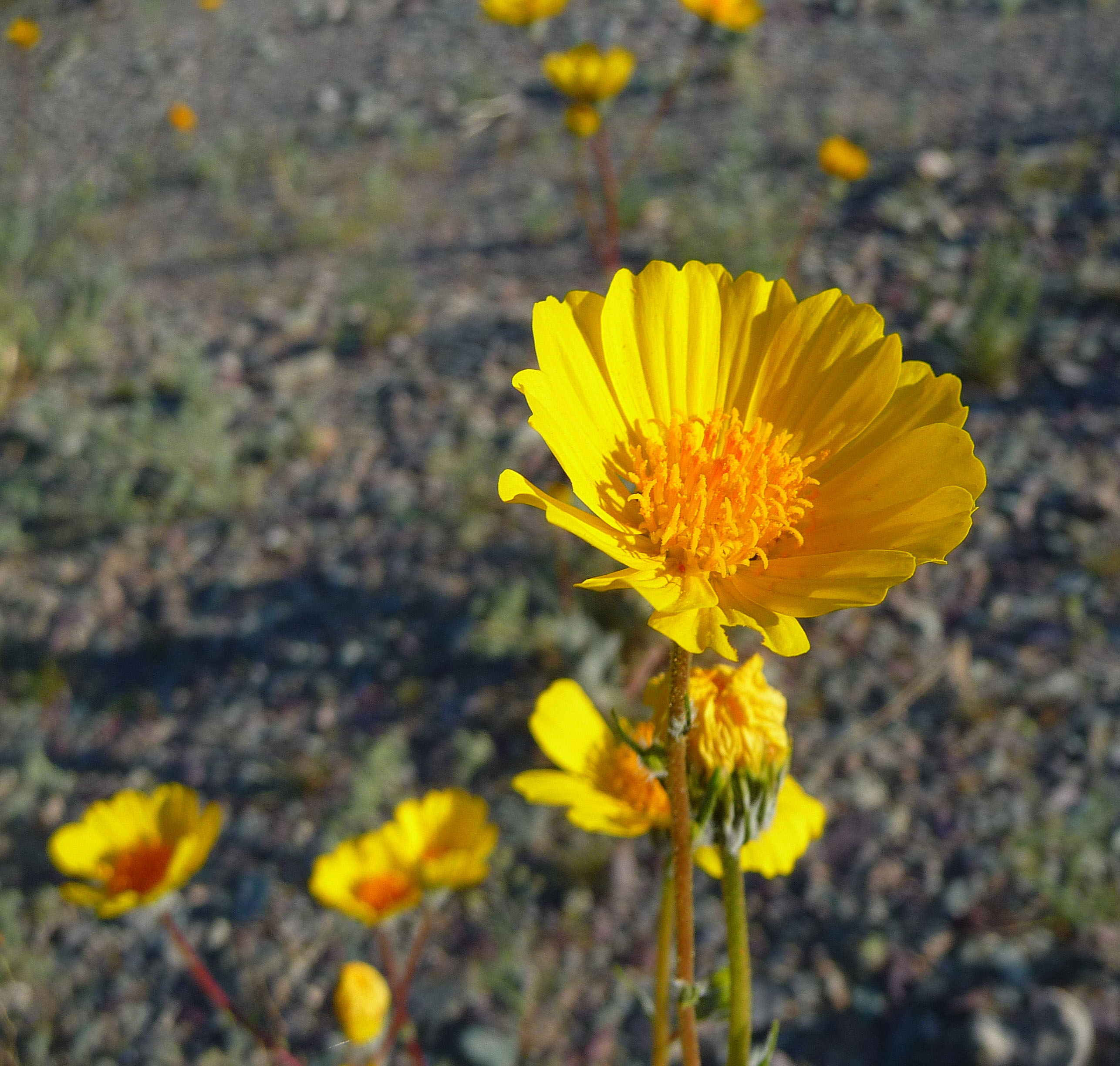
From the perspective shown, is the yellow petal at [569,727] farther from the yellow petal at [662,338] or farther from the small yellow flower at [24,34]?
the small yellow flower at [24,34]

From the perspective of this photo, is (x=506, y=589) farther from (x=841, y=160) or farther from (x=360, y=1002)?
(x=841, y=160)

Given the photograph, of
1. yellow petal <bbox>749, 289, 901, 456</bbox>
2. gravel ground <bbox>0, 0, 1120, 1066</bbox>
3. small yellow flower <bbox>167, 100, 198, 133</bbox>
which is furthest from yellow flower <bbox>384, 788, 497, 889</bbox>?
small yellow flower <bbox>167, 100, 198, 133</bbox>

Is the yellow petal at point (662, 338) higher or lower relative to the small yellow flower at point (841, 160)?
higher

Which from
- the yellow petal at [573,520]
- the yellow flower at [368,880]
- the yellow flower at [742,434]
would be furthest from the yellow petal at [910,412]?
the yellow flower at [368,880]

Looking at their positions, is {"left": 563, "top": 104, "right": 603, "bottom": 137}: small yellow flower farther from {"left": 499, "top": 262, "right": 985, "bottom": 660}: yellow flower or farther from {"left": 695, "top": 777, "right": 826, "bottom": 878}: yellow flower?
{"left": 695, "top": 777, "right": 826, "bottom": 878}: yellow flower

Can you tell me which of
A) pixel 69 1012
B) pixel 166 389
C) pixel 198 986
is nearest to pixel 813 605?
pixel 198 986

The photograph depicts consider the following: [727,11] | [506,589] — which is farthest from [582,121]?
[506,589]

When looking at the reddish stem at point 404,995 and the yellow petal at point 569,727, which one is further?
the reddish stem at point 404,995
